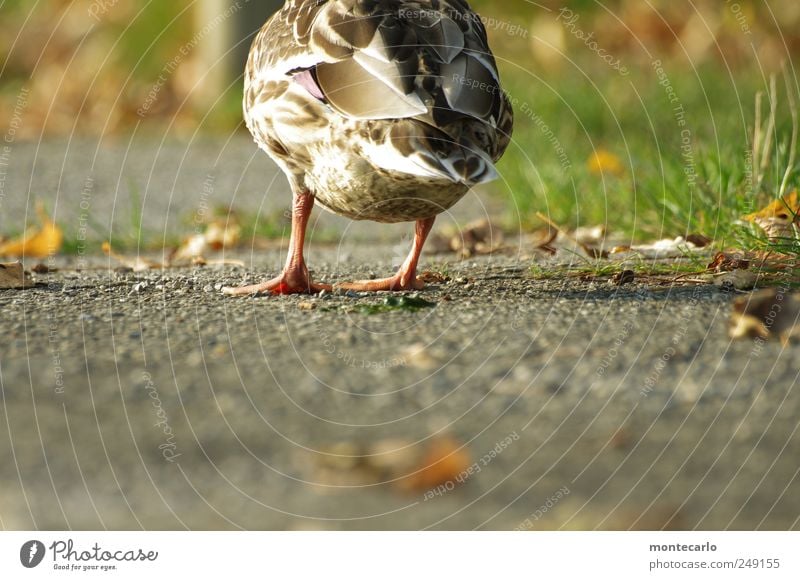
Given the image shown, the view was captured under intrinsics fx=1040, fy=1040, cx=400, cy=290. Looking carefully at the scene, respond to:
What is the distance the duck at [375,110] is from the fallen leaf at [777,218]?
1442 mm

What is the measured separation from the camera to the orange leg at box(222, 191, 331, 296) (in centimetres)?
464

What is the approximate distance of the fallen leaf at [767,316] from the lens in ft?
12.4

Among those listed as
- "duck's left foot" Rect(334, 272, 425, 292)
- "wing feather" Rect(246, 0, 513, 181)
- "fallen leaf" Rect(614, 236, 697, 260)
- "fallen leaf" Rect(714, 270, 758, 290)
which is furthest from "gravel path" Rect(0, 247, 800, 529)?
"fallen leaf" Rect(614, 236, 697, 260)

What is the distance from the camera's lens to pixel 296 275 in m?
4.64

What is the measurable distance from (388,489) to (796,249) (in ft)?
8.11

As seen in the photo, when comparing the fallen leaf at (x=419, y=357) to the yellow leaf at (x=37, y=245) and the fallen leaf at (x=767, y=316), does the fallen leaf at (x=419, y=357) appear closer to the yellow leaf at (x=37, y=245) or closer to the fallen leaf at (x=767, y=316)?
the fallen leaf at (x=767, y=316)

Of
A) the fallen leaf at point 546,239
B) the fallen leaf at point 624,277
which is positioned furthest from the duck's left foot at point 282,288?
the fallen leaf at point 546,239

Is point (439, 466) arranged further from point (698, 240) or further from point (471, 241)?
point (471, 241)

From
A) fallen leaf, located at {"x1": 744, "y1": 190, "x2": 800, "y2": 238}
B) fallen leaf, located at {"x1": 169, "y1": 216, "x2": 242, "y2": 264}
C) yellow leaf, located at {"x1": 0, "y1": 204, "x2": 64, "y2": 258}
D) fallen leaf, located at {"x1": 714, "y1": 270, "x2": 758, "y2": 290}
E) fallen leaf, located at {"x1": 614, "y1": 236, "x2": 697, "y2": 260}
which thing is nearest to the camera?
fallen leaf, located at {"x1": 714, "y1": 270, "x2": 758, "y2": 290}

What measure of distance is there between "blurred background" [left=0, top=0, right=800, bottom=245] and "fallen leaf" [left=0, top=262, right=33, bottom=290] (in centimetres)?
210

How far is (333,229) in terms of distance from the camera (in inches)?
291

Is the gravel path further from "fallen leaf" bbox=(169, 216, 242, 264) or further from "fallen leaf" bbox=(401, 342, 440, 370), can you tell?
"fallen leaf" bbox=(169, 216, 242, 264)

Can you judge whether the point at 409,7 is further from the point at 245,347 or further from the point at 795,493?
the point at 795,493

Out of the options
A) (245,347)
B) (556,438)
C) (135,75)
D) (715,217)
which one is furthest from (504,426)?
(135,75)
